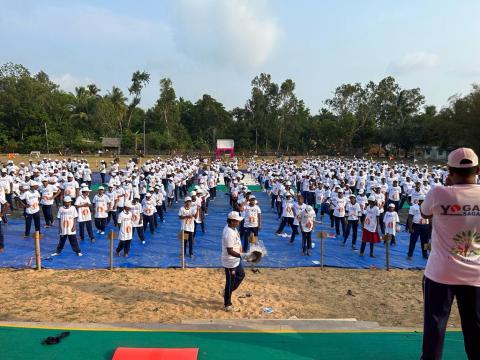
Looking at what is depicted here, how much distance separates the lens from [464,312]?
3.06 m

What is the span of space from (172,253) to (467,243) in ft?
27.4

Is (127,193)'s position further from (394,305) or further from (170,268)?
(394,305)

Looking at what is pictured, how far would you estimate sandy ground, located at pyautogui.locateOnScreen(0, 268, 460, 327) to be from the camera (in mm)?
6395

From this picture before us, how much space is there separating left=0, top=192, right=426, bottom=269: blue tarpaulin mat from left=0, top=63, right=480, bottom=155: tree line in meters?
41.7

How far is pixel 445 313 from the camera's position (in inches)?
121

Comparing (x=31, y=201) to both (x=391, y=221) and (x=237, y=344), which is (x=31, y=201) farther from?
(x=391, y=221)

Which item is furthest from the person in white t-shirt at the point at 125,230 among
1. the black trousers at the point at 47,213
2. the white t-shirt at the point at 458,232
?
the white t-shirt at the point at 458,232

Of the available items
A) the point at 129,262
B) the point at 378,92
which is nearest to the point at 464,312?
the point at 129,262

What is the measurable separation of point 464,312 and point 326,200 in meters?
11.9

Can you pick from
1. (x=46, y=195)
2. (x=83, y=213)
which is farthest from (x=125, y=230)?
(x=46, y=195)

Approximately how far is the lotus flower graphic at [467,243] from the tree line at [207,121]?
51.1m

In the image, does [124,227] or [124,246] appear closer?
[124,227]

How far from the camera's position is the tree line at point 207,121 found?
177ft

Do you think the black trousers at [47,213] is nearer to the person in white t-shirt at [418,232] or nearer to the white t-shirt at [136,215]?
the white t-shirt at [136,215]
